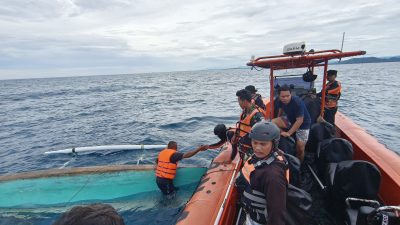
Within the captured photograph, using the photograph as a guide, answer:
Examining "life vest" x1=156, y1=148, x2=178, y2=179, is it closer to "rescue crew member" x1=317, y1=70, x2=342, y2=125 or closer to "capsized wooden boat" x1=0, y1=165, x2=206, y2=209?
"capsized wooden boat" x1=0, y1=165, x2=206, y2=209

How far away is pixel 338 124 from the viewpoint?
6.45 m

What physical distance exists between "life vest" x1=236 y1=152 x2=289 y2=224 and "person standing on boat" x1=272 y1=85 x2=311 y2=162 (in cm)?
215

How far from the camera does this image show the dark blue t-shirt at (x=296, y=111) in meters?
4.35

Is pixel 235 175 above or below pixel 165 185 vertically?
above

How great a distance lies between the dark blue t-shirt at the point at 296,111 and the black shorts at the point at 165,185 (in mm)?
2753

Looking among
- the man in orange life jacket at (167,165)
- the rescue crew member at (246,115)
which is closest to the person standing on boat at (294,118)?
the rescue crew member at (246,115)

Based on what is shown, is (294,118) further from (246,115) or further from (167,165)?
(167,165)

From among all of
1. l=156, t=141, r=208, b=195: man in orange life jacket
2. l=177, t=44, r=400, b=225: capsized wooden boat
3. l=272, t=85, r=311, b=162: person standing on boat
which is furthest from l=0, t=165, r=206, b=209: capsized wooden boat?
l=272, t=85, r=311, b=162: person standing on boat

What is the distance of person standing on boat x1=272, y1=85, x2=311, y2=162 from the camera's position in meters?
4.27

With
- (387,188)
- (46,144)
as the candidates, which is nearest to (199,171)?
(387,188)

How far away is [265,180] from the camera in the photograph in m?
2.01

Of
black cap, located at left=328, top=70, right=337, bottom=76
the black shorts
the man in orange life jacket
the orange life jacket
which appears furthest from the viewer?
black cap, located at left=328, top=70, right=337, bottom=76

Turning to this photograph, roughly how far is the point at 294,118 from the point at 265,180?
2.71 metres

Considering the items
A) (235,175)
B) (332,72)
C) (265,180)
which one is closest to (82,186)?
(235,175)
